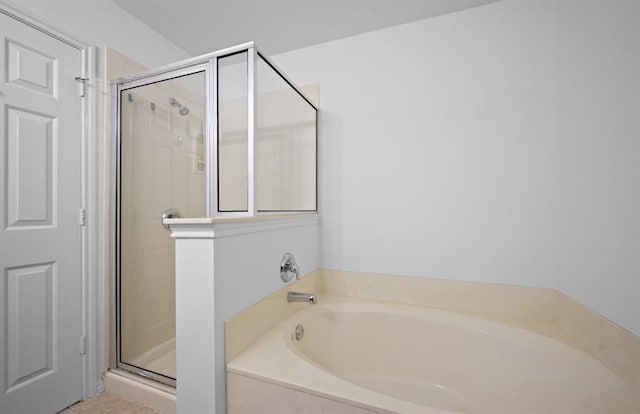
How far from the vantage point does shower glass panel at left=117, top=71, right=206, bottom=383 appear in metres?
1.56

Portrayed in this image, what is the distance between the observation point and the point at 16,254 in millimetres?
1243

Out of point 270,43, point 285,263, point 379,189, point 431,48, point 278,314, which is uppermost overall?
point 270,43

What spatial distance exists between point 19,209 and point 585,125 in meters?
2.63

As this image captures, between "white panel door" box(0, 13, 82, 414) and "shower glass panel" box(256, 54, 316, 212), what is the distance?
1064 millimetres

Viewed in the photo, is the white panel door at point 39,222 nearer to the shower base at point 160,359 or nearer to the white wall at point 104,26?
the white wall at point 104,26

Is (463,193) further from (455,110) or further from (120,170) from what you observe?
(120,170)

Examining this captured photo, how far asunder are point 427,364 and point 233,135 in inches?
60.5

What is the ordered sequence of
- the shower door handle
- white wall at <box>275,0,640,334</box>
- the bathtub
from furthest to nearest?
the shower door handle → white wall at <box>275,0,640,334</box> → the bathtub

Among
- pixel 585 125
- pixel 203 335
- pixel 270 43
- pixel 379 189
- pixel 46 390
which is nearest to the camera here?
pixel 203 335

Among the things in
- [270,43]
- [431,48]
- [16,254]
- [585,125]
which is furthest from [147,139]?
[585,125]

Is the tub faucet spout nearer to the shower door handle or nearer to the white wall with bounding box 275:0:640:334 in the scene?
the white wall with bounding box 275:0:640:334

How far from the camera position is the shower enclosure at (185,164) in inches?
50.1

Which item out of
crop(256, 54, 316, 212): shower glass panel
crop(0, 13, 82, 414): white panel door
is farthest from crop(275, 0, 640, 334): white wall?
crop(0, 13, 82, 414): white panel door

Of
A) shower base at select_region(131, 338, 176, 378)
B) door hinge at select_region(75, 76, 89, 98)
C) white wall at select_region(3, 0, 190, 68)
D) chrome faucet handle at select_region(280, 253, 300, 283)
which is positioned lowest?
shower base at select_region(131, 338, 176, 378)
